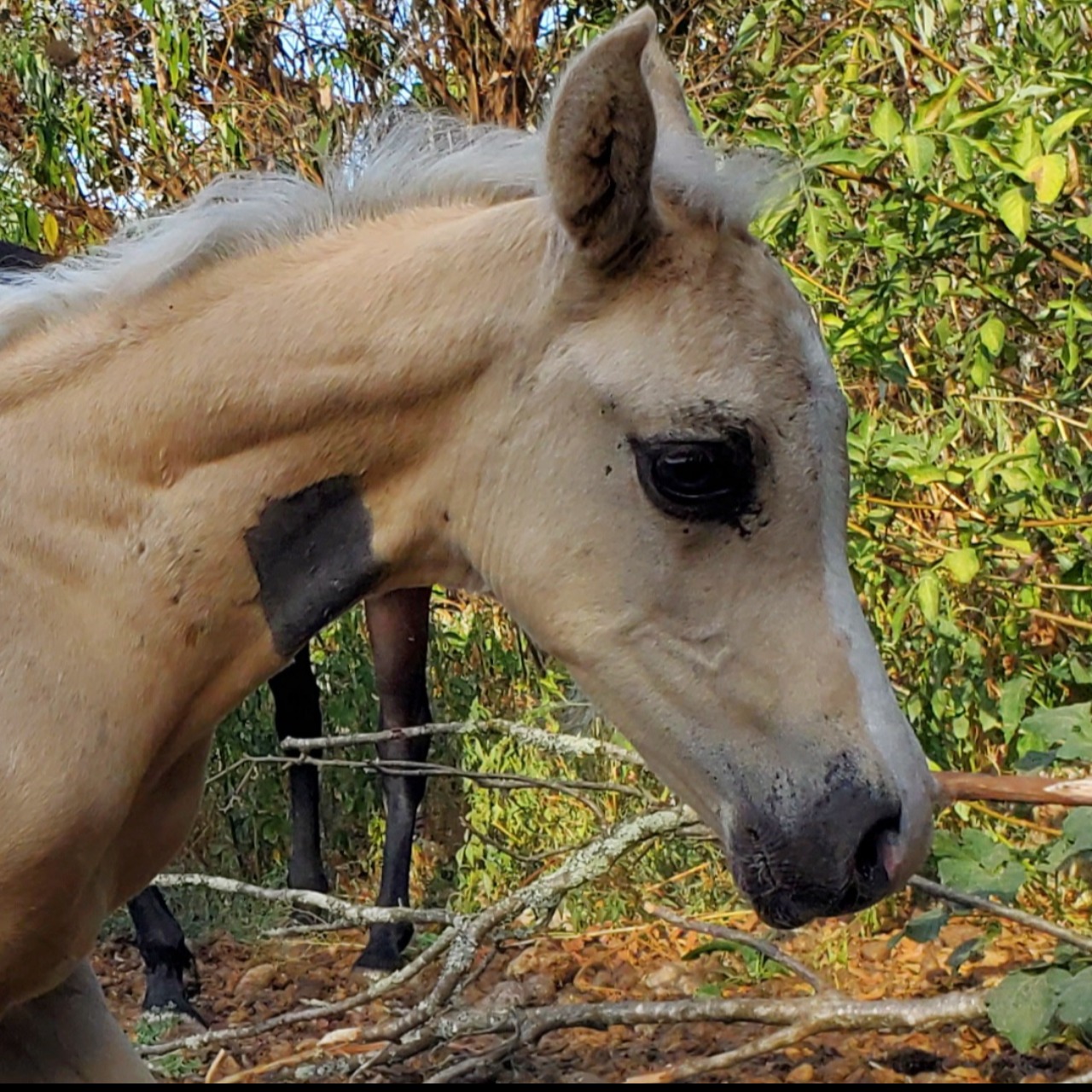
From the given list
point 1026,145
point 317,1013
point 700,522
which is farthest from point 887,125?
point 317,1013

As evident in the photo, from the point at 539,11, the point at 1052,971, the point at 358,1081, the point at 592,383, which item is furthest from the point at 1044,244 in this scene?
the point at 539,11

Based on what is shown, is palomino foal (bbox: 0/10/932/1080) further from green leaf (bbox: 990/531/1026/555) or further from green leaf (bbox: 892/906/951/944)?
green leaf (bbox: 990/531/1026/555)

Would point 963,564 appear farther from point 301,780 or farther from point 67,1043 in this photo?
point 301,780

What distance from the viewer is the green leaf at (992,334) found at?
3162 millimetres

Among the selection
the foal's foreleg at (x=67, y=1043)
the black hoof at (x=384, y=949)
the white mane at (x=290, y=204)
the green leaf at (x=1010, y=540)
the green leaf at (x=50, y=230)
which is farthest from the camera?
the green leaf at (x=50, y=230)

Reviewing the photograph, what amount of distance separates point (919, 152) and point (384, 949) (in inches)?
113

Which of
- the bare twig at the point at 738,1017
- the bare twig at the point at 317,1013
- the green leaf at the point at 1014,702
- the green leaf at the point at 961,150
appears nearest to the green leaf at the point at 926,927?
the bare twig at the point at 738,1017

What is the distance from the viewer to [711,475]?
5.88ft

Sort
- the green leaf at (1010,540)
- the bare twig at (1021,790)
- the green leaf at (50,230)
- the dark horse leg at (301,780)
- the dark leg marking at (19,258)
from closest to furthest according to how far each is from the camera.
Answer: the bare twig at (1021,790)
the green leaf at (1010,540)
the dark leg marking at (19,258)
the dark horse leg at (301,780)
the green leaf at (50,230)

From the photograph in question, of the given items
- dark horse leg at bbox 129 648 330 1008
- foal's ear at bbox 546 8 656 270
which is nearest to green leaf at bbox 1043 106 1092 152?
foal's ear at bbox 546 8 656 270

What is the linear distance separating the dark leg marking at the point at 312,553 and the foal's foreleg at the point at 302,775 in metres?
3.20

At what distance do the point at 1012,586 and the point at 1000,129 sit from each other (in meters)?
1.13

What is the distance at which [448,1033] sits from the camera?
313 cm

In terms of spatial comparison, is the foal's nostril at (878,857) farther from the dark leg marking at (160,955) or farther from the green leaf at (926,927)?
the dark leg marking at (160,955)
